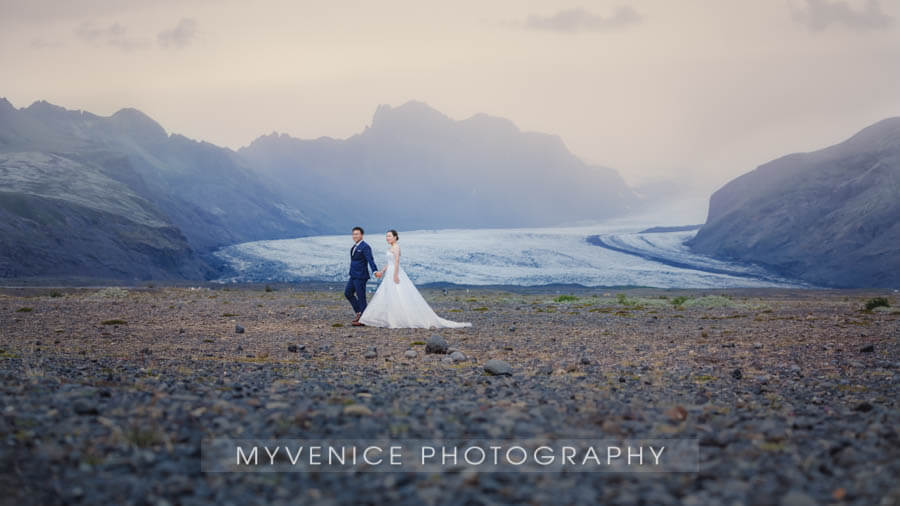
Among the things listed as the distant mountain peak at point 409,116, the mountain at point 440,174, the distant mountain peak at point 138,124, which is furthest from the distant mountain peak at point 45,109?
the distant mountain peak at point 409,116

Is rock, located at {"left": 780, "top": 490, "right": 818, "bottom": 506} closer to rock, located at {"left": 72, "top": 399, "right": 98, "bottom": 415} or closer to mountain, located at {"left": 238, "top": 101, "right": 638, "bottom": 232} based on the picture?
rock, located at {"left": 72, "top": 399, "right": 98, "bottom": 415}

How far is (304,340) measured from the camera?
13875 mm

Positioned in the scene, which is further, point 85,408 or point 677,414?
point 677,414

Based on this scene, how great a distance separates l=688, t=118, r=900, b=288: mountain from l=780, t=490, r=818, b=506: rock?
194 ft

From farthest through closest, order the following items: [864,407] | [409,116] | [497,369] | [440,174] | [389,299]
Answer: [409,116]
[440,174]
[389,299]
[497,369]
[864,407]

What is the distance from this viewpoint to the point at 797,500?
12.2ft

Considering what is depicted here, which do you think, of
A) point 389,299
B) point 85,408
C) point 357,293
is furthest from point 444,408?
point 357,293

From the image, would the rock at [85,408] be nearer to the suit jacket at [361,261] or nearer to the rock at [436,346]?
the rock at [436,346]

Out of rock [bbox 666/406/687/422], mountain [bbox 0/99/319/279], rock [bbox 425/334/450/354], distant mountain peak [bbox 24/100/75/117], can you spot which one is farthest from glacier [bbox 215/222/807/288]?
distant mountain peak [bbox 24/100/75/117]

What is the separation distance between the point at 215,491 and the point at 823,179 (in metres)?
79.4

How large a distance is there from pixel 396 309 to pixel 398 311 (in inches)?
3.2

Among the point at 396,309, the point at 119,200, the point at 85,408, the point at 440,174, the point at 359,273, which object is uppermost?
the point at 440,174

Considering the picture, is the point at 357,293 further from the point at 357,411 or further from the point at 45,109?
the point at 45,109

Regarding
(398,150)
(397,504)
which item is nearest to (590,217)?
(398,150)
